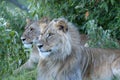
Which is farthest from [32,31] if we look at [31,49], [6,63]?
[6,63]

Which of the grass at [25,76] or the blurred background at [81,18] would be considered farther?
the blurred background at [81,18]

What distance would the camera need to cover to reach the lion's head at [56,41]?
686 centimetres

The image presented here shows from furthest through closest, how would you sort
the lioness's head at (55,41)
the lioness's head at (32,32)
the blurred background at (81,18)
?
1. the blurred background at (81,18)
2. the lioness's head at (32,32)
3. the lioness's head at (55,41)

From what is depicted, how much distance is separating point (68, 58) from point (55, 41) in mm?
376

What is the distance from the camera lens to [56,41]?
6.88 m

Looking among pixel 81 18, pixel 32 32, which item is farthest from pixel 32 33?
pixel 81 18

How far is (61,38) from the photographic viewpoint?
22.6 feet

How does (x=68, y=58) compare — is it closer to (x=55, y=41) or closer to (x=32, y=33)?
(x=55, y=41)

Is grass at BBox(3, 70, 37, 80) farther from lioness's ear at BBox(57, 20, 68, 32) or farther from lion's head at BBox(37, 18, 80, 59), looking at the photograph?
lioness's ear at BBox(57, 20, 68, 32)

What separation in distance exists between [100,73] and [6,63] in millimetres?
1445

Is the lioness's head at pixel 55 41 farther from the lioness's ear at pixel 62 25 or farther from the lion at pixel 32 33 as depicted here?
the lion at pixel 32 33

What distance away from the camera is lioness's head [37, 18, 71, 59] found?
685 centimetres

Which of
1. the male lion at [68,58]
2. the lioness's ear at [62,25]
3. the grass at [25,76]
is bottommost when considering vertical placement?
the grass at [25,76]

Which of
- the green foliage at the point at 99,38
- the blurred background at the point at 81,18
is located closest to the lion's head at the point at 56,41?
the blurred background at the point at 81,18
